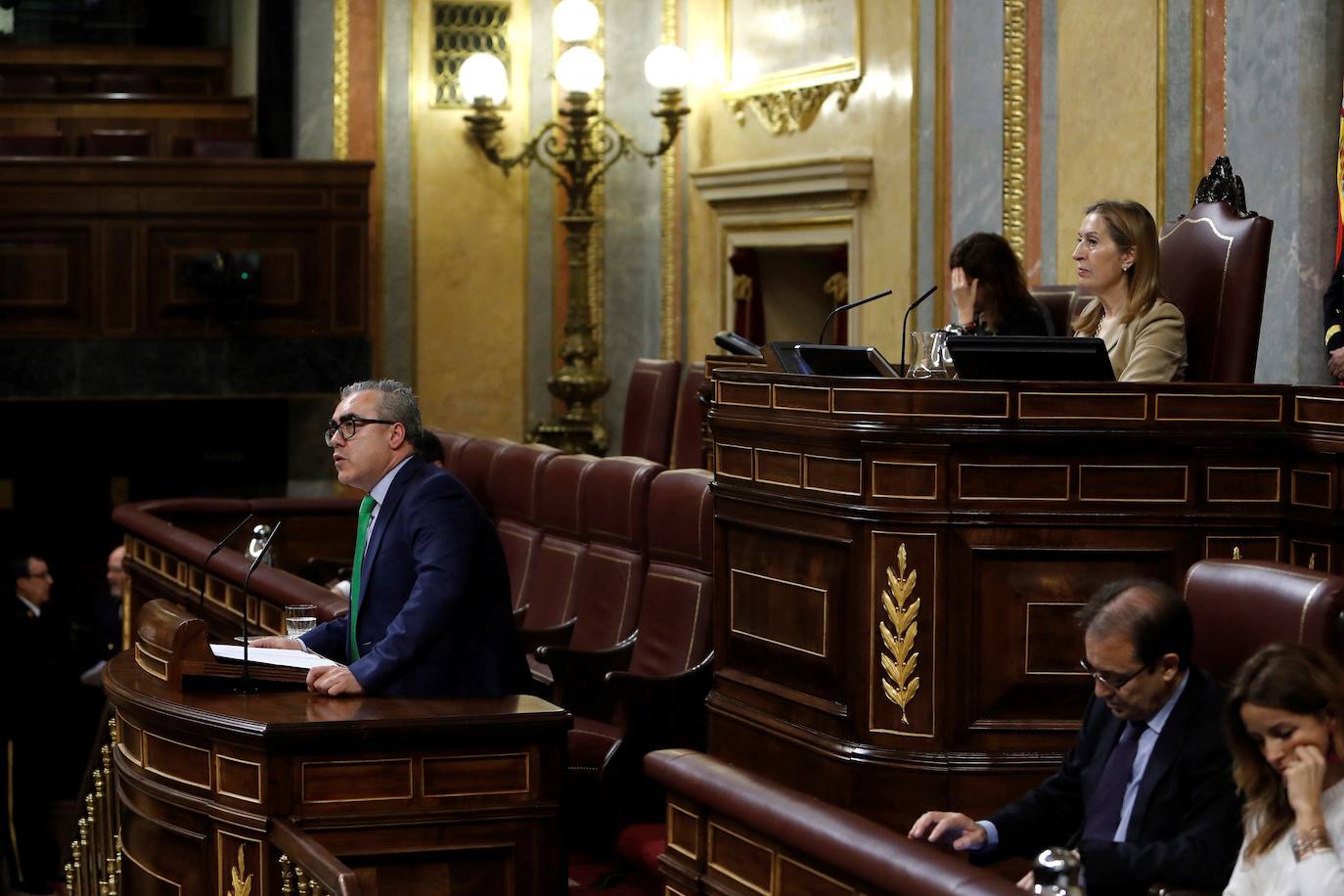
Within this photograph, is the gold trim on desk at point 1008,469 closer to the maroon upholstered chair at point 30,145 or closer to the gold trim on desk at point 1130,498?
the gold trim on desk at point 1130,498

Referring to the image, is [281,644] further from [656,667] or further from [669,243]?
[669,243]

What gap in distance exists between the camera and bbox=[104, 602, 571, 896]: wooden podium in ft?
11.5

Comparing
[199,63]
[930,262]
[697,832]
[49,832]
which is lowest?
[49,832]

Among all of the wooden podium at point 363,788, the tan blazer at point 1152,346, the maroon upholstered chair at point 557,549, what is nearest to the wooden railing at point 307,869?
the wooden podium at point 363,788

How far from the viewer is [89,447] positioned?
1031 cm

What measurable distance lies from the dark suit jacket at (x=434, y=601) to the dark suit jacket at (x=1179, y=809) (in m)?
1.35

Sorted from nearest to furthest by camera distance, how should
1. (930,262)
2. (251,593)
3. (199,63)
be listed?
1. (251,593)
2. (930,262)
3. (199,63)

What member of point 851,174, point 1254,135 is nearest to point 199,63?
point 851,174

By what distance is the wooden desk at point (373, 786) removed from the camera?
3.49m

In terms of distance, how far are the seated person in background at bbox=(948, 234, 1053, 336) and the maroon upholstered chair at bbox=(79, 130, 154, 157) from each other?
643cm

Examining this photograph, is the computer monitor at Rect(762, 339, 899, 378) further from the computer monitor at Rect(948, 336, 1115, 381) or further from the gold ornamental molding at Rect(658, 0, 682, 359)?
the gold ornamental molding at Rect(658, 0, 682, 359)

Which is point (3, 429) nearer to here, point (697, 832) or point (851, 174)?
point (851, 174)

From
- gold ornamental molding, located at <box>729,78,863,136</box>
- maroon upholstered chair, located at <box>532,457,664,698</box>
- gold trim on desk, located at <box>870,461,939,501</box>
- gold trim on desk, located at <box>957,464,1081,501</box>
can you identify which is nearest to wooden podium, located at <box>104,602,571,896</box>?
gold trim on desk, located at <box>870,461,939,501</box>

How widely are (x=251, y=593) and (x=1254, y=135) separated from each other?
10.6 feet
